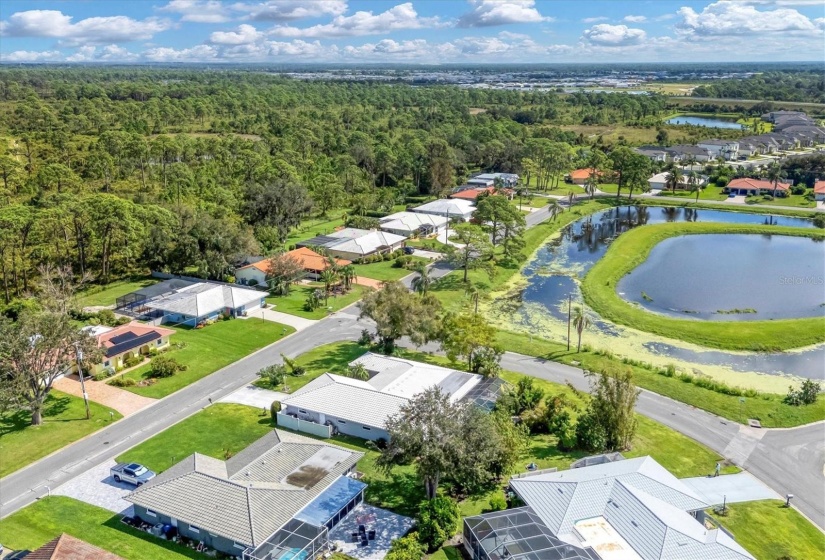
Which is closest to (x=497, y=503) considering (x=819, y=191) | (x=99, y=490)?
(x=99, y=490)

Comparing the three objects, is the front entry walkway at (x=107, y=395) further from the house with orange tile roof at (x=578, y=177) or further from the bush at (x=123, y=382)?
the house with orange tile roof at (x=578, y=177)

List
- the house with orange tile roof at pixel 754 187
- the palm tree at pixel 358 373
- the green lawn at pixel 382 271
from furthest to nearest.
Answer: the house with orange tile roof at pixel 754 187
the green lawn at pixel 382 271
the palm tree at pixel 358 373

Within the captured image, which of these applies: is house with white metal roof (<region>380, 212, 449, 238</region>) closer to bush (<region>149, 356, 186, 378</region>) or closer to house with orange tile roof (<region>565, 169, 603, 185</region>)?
bush (<region>149, 356, 186, 378</region>)

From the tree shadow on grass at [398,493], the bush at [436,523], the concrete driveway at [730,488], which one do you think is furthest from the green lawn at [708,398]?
the bush at [436,523]

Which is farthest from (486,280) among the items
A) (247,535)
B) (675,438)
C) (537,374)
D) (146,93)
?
(146,93)

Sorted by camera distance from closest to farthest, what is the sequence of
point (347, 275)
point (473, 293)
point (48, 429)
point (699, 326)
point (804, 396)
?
point (48, 429) < point (804, 396) < point (699, 326) < point (473, 293) < point (347, 275)

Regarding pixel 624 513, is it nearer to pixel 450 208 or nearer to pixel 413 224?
pixel 413 224
